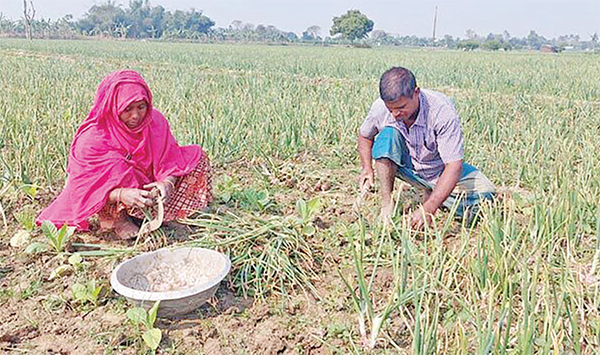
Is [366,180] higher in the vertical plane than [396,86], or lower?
lower

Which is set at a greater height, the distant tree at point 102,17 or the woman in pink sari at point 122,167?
the distant tree at point 102,17

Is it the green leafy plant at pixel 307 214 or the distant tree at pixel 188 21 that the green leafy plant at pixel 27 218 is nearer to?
the green leafy plant at pixel 307 214

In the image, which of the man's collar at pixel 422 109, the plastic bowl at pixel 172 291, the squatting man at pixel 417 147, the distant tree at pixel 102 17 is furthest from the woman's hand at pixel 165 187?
the distant tree at pixel 102 17

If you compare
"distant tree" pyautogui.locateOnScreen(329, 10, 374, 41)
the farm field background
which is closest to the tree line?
"distant tree" pyautogui.locateOnScreen(329, 10, 374, 41)

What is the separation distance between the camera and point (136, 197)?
2.23 m

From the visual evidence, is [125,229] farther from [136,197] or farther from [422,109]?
[422,109]

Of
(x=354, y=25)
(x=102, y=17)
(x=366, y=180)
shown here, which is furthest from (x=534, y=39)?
(x=366, y=180)

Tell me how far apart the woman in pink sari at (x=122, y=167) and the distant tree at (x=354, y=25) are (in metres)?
60.8

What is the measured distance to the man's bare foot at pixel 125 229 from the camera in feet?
7.68

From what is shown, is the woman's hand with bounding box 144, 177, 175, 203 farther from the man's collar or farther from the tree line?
the tree line

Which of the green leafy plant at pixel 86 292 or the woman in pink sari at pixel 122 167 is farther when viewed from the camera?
the woman in pink sari at pixel 122 167

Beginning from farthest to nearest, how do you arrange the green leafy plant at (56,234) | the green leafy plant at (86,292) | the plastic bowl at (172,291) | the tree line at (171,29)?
the tree line at (171,29) → the green leafy plant at (56,234) → the green leafy plant at (86,292) → the plastic bowl at (172,291)

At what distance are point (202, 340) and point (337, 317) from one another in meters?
0.46

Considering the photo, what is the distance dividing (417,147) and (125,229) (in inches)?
56.2
